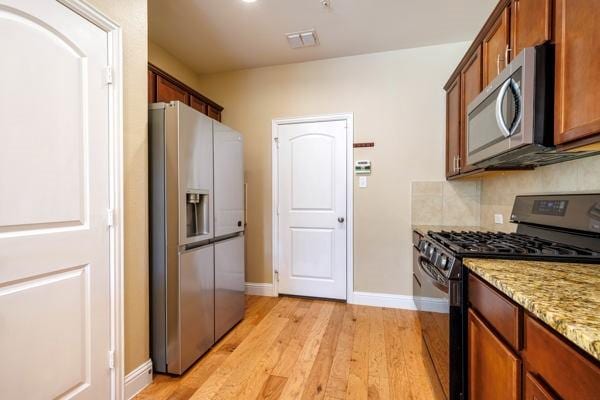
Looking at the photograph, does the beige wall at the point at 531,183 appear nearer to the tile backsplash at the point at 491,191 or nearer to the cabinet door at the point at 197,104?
the tile backsplash at the point at 491,191

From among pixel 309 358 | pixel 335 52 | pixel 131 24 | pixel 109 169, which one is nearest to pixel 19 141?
pixel 109 169

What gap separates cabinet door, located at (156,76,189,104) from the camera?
2.32 m

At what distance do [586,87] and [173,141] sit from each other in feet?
6.68

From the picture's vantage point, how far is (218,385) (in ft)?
5.82

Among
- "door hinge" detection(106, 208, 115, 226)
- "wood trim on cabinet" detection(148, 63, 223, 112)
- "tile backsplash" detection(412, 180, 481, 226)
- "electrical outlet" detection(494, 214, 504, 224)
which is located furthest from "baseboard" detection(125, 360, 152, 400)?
"electrical outlet" detection(494, 214, 504, 224)

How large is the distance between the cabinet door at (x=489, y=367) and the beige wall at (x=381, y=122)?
1747 mm

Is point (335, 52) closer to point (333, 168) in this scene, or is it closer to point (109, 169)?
point (333, 168)

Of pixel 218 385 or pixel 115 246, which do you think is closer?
pixel 115 246

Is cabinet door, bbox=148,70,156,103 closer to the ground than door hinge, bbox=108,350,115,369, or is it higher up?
higher up

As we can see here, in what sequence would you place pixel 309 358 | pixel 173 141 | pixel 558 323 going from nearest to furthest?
pixel 558 323 < pixel 173 141 < pixel 309 358

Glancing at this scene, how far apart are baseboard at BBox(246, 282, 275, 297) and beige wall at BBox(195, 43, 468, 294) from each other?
100 millimetres

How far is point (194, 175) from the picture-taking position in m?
1.98

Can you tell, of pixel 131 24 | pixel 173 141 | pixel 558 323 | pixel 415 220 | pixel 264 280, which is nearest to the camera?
pixel 558 323

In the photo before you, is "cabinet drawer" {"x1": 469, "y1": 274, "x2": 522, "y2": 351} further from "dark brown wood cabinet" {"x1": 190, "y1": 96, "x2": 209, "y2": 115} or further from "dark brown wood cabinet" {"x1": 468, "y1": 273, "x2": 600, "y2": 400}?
"dark brown wood cabinet" {"x1": 190, "y1": 96, "x2": 209, "y2": 115}
